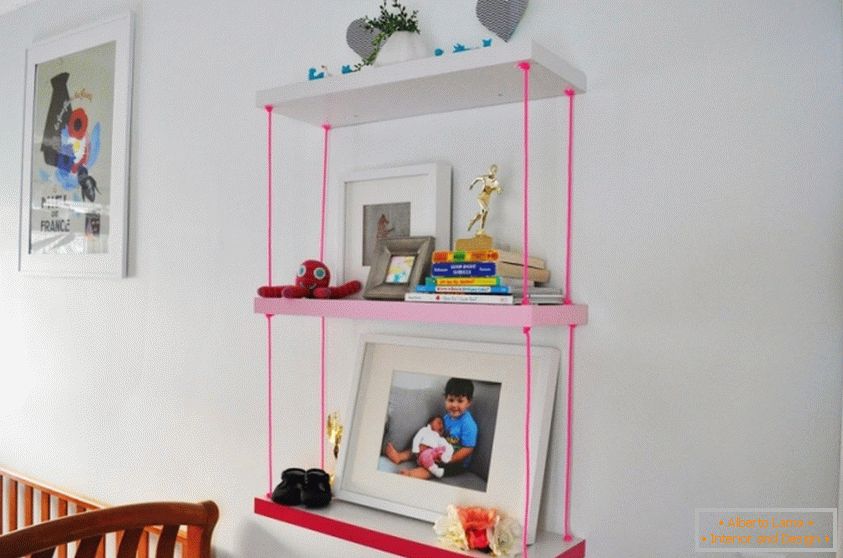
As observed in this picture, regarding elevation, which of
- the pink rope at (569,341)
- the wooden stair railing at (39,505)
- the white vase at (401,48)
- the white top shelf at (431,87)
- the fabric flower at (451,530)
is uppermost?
the white vase at (401,48)

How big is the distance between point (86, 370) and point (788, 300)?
1949mm

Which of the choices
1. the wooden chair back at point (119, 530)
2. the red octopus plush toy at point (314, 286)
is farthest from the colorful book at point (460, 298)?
the wooden chair back at point (119, 530)

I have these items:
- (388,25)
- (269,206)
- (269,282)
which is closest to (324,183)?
(269,206)

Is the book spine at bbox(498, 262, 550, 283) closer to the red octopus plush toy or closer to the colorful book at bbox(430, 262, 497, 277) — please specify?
the colorful book at bbox(430, 262, 497, 277)

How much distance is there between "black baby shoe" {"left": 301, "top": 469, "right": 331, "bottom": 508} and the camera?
1.52m

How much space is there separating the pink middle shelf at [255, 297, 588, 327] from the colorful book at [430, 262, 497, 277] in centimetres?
6

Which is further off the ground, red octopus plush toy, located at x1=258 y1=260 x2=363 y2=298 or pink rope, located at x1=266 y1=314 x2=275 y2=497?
red octopus plush toy, located at x1=258 y1=260 x2=363 y2=298

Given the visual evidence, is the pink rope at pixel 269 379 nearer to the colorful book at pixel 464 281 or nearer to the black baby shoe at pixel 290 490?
the black baby shoe at pixel 290 490

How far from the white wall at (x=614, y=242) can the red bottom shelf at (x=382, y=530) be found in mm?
80

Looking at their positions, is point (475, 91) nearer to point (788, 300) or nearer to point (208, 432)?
point (788, 300)

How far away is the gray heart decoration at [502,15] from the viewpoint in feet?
4.66

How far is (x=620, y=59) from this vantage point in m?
1.34

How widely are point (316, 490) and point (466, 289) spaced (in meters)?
0.54

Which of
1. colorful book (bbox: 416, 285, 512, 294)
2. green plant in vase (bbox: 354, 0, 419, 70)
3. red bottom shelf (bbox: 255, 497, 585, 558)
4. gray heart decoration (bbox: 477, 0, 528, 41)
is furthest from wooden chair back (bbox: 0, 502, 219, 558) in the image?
gray heart decoration (bbox: 477, 0, 528, 41)
